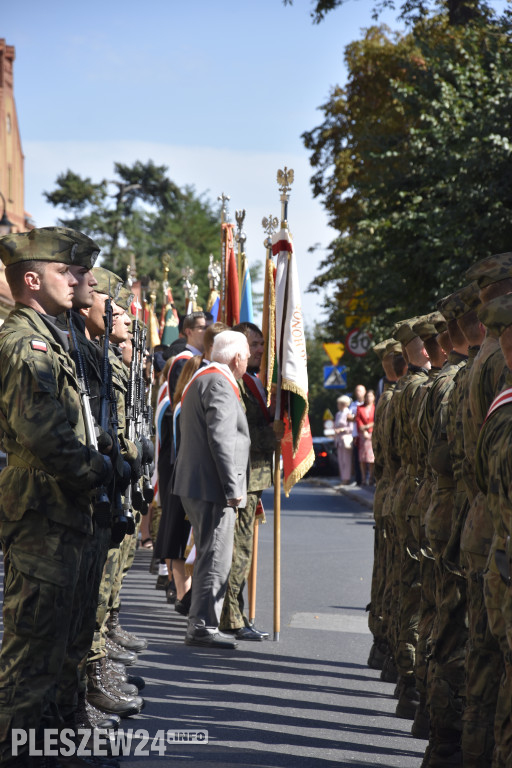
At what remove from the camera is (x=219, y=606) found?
9086 millimetres

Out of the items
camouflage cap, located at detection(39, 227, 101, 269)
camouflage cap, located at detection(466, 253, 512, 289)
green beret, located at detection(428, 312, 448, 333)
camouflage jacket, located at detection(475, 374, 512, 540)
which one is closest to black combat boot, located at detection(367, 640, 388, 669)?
green beret, located at detection(428, 312, 448, 333)

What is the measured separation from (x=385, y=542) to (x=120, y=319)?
8.55ft

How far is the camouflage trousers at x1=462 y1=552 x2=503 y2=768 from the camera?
4.80m

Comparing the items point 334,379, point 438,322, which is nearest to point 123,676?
point 438,322

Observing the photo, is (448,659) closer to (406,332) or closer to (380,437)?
(406,332)

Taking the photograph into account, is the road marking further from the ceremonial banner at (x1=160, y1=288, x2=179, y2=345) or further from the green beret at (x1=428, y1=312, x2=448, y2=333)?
the ceremonial banner at (x1=160, y1=288, x2=179, y2=345)

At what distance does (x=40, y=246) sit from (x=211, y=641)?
4.83 metres

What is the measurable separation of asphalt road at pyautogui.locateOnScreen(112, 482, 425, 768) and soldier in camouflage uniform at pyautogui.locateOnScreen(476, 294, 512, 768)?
207cm

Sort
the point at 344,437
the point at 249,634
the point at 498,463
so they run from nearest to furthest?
the point at 498,463
the point at 249,634
the point at 344,437

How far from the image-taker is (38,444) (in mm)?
4555

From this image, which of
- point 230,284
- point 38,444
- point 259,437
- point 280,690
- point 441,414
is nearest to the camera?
point 38,444

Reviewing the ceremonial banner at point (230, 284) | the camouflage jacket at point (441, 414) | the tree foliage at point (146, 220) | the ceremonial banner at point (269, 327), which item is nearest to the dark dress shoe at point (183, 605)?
the ceremonial banner at point (269, 327)

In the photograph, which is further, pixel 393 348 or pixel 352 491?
pixel 352 491

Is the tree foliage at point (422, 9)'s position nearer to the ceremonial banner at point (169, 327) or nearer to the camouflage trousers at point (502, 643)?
the ceremonial banner at point (169, 327)
